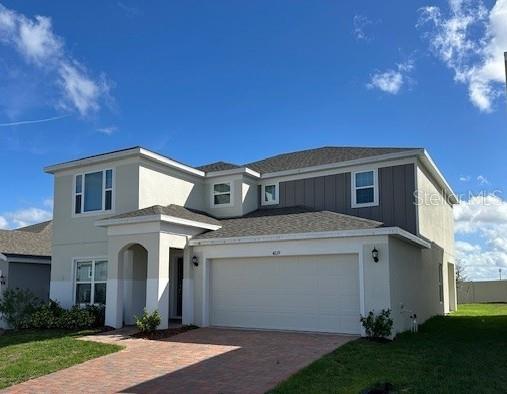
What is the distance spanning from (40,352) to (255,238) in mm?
6620

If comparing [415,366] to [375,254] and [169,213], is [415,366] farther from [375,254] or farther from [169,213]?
[169,213]

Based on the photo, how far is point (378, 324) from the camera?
13.2 meters

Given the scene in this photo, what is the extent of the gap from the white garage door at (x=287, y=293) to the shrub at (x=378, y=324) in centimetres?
65

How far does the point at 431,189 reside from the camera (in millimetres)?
20812

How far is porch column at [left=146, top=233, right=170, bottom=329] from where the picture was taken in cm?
1530

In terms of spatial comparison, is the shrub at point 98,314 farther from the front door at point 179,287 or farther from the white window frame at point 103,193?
the white window frame at point 103,193

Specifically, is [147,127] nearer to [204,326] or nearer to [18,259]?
[18,259]

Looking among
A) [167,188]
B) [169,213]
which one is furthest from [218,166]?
[169,213]

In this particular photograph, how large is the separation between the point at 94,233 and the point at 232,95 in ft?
23.9

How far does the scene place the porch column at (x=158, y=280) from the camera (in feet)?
50.2

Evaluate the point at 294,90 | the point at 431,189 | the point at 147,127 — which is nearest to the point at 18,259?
the point at 147,127

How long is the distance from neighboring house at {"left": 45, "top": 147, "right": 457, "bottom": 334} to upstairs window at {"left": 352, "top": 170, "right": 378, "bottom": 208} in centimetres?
4

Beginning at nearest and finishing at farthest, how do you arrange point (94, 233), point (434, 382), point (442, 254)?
1. point (434, 382)
2. point (94, 233)
3. point (442, 254)

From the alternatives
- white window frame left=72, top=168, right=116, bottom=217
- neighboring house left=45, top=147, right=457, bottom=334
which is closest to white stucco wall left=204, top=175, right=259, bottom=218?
neighboring house left=45, top=147, right=457, bottom=334
